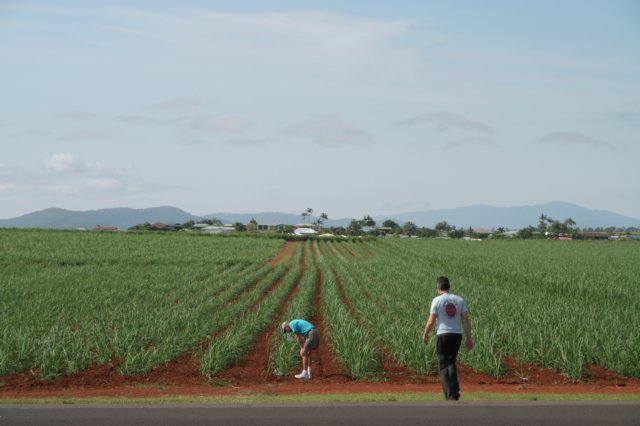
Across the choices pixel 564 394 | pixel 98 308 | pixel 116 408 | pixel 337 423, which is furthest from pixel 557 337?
pixel 98 308

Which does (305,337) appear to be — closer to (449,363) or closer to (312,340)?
(312,340)

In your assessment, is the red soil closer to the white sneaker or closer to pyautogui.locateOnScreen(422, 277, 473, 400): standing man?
the white sneaker

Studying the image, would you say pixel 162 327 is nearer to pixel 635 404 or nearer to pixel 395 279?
pixel 635 404

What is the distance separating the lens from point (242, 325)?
677 inches

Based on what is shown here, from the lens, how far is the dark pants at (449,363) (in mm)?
9945

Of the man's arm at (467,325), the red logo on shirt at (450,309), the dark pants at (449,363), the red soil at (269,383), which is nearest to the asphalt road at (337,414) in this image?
the dark pants at (449,363)

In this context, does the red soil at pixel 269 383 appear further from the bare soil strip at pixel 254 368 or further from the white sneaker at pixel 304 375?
the white sneaker at pixel 304 375

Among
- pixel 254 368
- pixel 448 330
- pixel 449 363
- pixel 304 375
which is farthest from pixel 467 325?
pixel 254 368

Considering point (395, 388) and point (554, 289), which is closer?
point (395, 388)

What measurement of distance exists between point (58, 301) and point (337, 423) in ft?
55.4

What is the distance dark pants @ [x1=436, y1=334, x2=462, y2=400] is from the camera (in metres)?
9.95

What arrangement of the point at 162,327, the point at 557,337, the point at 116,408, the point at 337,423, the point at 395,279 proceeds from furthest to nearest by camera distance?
the point at 395,279, the point at 162,327, the point at 557,337, the point at 116,408, the point at 337,423

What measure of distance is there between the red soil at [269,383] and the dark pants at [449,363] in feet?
5.41

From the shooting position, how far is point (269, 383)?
12.4 meters
